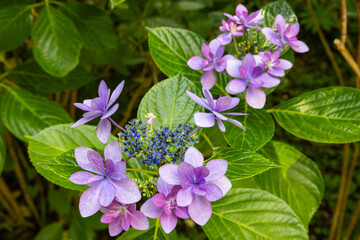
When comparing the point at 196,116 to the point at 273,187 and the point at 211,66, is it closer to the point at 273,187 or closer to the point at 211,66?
the point at 211,66

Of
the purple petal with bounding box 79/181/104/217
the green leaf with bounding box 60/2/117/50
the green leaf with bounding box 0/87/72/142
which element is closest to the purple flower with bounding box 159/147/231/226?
the purple petal with bounding box 79/181/104/217

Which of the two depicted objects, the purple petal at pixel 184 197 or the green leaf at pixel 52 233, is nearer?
the purple petal at pixel 184 197

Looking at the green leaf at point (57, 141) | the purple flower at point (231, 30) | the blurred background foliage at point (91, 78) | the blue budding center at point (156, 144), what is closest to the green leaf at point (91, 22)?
the blurred background foliage at point (91, 78)

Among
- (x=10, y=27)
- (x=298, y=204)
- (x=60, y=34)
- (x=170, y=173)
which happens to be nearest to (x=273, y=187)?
(x=298, y=204)

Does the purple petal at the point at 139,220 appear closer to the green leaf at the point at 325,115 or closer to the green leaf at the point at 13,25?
the green leaf at the point at 325,115

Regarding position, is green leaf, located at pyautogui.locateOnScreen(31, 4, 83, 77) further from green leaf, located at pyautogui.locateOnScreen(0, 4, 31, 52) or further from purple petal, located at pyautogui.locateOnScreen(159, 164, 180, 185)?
purple petal, located at pyautogui.locateOnScreen(159, 164, 180, 185)

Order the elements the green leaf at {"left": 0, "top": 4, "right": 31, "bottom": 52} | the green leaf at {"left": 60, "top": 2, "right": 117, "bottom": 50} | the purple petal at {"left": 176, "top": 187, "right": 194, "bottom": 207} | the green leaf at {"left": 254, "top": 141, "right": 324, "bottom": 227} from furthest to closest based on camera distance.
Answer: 1. the green leaf at {"left": 60, "top": 2, "right": 117, "bottom": 50}
2. the green leaf at {"left": 0, "top": 4, "right": 31, "bottom": 52}
3. the green leaf at {"left": 254, "top": 141, "right": 324, "bottom": 227}
4. the purple petal at {"left": 176, "top": 187, "right": 194, "bottom": 207}

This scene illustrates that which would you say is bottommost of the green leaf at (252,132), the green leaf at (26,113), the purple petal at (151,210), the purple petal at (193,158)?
the green leaf at (26,113)
